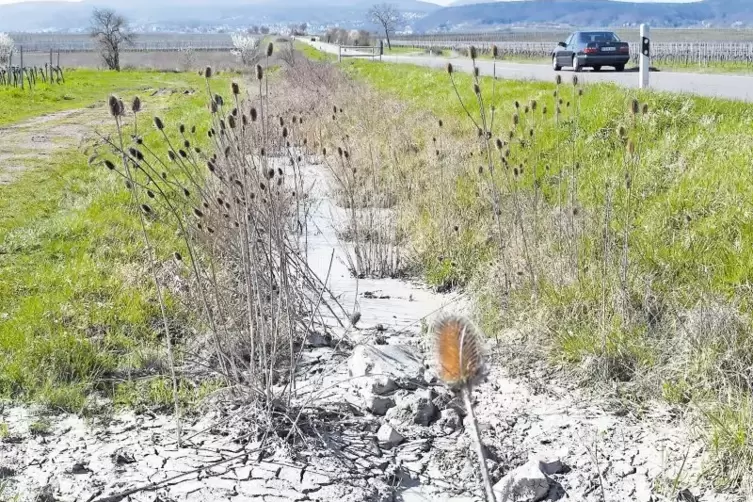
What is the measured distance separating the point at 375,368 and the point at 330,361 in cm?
51

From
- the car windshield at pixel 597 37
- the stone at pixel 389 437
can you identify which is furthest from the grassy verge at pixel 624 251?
the car windshield at pixel 597 37

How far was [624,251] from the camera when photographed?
443 cm

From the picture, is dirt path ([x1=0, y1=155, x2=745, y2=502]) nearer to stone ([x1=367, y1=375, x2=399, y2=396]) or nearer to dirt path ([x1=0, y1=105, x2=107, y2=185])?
stone ([x1=367, y1=375, x2=399, y2=396])

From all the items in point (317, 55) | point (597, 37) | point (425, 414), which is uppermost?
point (317, 55)

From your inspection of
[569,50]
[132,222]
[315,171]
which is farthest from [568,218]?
[569,50]

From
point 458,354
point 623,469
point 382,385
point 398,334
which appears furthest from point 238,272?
point 458,354

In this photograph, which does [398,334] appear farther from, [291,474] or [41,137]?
[41,137]

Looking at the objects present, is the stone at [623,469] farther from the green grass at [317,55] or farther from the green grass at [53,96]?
the green grass at [317,55]

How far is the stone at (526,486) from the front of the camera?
331 centimetres

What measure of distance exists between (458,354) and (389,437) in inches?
97.2

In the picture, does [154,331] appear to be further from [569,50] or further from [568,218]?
[569,50]

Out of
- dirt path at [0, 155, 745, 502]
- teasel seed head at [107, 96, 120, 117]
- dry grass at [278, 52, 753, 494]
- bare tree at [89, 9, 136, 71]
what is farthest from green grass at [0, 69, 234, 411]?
bare tree at [89, 9, 136, 71]

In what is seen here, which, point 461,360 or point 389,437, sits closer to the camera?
point 461,360

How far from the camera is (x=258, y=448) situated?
12.0 ft
